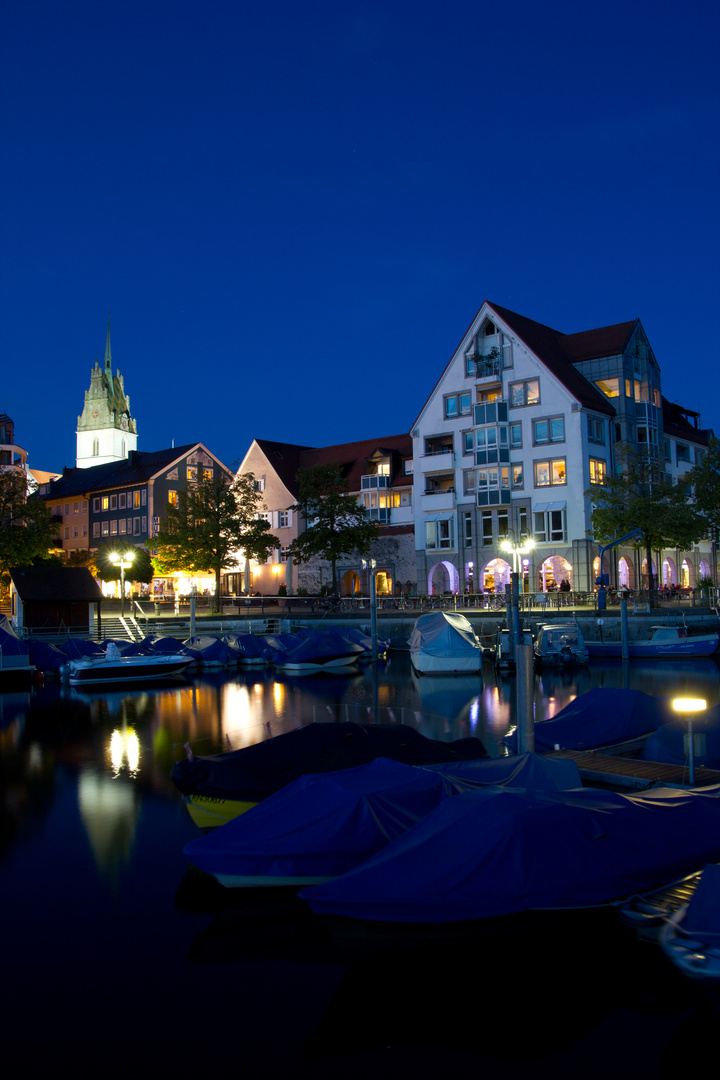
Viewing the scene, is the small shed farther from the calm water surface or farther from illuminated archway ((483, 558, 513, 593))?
the calm water surface

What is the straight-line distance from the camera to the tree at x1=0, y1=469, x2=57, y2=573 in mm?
61625

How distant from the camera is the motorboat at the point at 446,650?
147 feet

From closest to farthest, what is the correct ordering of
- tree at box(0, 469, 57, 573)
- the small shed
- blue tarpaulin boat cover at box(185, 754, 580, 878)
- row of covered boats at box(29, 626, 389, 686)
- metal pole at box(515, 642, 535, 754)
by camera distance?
blue tarpaulin boat cover at box(185, 754, 580, 878) < metal pole at box(515, 642, 535, 754) < row of covered boats at box(29, 626, 389, 686) < the small shed < tree at box(0, 469, 57, 573)

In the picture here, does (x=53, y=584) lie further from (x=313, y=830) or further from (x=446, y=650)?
(x=313, y=830)

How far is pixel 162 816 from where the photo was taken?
18031mm

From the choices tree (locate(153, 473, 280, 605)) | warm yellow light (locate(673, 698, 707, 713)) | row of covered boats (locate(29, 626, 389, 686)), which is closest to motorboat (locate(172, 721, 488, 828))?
warm yellow light (locate(673, 698, 707, 713))

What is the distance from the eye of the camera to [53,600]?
56219 mm

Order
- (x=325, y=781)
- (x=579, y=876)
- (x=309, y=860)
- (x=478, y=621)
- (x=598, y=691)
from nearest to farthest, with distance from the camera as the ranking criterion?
(x=579, y=876) → (x=309, y=860) → (x=325, y=781) → (x=598, y=691) → (x=478, y=621)

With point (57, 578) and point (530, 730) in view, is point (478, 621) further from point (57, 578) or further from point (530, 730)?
point (530, 730)

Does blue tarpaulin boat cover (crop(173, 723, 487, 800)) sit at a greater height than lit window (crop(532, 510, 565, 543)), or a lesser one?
lesser

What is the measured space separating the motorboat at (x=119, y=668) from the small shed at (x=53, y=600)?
11.7 m

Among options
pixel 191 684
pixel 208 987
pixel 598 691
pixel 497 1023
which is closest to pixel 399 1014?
pixel 497 1023

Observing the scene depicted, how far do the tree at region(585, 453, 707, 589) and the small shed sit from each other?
3469 centimetres

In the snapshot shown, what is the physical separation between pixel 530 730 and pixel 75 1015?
1015cm
